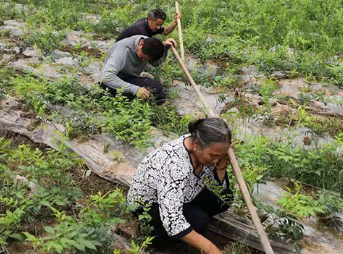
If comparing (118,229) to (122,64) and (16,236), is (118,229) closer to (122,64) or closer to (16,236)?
(16,236)

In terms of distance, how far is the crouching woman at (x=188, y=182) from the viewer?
2.63 meters

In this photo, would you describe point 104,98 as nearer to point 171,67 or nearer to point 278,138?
point 171,67

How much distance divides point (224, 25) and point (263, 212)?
17.3 feet

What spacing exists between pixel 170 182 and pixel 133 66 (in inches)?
105

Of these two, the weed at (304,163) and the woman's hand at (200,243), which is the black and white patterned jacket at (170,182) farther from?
the weed at (304,163)

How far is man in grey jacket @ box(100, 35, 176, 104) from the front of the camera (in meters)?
4.60

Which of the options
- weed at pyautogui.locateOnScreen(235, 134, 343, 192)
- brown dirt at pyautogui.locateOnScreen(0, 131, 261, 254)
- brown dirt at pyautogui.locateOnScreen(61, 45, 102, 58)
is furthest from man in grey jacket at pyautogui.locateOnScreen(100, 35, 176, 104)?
brown dirt at pyautogui.locateOnScreen(61, 45, 102, 58)

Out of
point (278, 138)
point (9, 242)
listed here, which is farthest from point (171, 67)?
point (9, 242)

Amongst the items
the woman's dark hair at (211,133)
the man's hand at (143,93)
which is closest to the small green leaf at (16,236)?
the woman's dark hair at (211,133)

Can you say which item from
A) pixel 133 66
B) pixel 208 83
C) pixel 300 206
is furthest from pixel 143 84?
pixel 300 206

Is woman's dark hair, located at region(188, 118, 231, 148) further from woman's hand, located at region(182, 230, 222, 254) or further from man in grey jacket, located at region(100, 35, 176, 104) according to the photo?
man in grey jacket, located at region(100, 35, 176, 104)

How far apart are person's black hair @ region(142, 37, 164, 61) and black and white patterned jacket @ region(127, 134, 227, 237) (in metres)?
1.93

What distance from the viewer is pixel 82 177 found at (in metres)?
3.78

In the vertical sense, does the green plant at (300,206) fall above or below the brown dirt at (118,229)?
above
